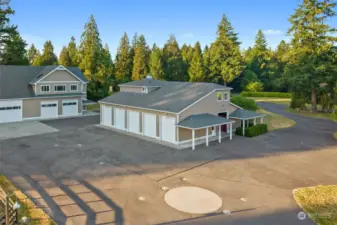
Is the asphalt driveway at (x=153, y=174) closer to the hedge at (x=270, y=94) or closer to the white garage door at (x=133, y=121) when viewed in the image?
the white garage door at (x=133, y=121)

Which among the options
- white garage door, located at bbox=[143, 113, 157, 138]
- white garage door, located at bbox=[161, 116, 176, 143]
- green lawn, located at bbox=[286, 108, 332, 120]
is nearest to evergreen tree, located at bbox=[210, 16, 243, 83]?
green lawn, located at bbox=[286, 108, 332, 120]

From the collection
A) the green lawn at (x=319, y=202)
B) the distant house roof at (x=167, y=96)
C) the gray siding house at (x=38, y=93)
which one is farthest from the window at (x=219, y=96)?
the gray siding house at (x=38, y=93)

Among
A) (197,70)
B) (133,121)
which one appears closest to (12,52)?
(133,121)

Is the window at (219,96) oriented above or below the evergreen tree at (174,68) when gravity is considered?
below

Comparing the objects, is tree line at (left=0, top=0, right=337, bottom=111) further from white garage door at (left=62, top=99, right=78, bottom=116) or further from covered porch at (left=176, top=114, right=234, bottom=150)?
covered porch at (left=176, top=114, right=234, bottom=150)

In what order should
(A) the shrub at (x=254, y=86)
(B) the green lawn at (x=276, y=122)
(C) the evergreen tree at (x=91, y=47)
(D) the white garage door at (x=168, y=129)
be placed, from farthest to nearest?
1. (A) the shrub at (x=254, y=86)
2. (C) the evergreen tree at (x=91, y=47)
3. (B) the green lawn at (x=276, y=122)
4. (D) the white garage door at (x=168, y=129)

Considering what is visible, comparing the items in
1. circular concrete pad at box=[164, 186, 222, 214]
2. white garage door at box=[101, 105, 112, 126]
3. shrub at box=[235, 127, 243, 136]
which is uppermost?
white garage door at box=[101, 105, 112, 126]

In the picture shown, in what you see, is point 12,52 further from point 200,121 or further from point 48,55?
point 200,121
